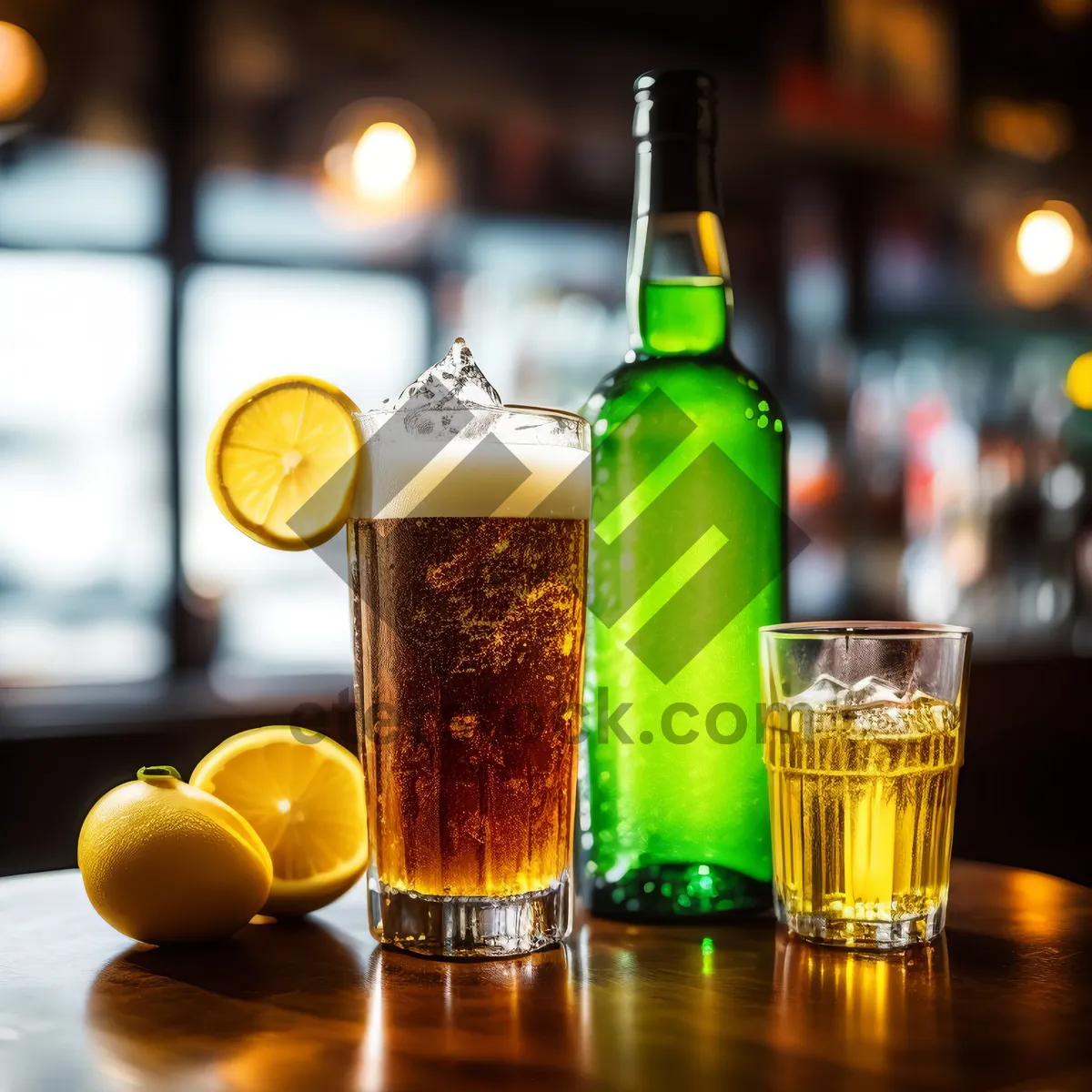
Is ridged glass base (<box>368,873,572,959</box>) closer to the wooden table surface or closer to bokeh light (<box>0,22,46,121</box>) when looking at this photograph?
the wooden table surface

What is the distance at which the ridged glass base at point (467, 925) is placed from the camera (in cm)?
80

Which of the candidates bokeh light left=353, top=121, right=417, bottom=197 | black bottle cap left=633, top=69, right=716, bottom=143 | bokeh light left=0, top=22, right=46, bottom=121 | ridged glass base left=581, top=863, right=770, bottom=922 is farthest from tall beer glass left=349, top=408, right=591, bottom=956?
bokeh light left=0, top=22, right=46, bottom=121

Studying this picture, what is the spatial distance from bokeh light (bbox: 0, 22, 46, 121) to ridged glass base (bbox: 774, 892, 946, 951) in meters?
4.01

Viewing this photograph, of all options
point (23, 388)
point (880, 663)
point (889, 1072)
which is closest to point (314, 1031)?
point (889, 1072)

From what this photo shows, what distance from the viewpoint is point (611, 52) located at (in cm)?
480

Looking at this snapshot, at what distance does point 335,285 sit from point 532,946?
4154 mm

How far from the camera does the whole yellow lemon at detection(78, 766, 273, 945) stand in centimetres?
79

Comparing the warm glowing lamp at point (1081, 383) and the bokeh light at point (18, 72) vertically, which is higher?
the bokeh light at point (18, 72)

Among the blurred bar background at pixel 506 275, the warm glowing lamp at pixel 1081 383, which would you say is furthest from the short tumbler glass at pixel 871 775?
the warm glowing lamp at pixel 1081 383

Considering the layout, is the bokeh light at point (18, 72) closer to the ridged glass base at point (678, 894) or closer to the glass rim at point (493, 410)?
the glass rim at point (493, 410)

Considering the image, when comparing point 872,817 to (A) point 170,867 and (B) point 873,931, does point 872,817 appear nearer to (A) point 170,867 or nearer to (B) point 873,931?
(B) point 873,931

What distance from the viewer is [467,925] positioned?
800 millimetres

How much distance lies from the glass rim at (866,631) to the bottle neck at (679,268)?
0.25 m

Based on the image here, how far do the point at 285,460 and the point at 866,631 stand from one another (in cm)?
40
